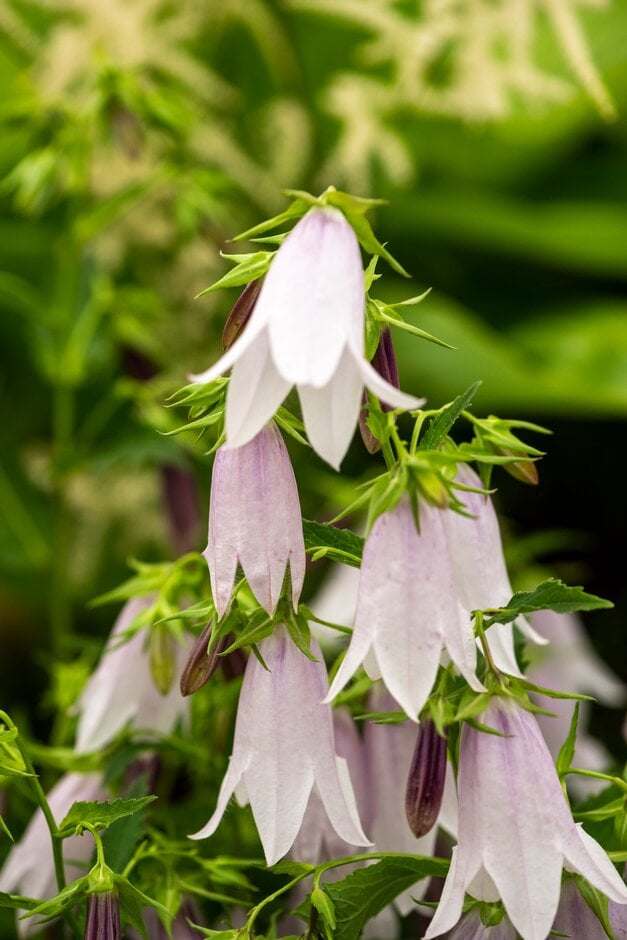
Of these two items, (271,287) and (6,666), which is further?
(6,666)

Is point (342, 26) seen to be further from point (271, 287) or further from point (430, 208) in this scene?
point (271, 287)

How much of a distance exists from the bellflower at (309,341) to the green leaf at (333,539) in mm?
68

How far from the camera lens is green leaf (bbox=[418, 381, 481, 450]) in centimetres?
37

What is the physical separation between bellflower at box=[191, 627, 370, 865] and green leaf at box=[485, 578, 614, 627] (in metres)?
0.06

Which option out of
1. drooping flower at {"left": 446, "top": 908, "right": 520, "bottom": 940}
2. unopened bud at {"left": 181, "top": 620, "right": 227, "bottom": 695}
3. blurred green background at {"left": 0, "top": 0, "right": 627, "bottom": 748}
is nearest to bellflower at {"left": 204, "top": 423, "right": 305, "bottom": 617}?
unopened bud at {"left": 181, "top": 620, "right": 227, "bottom": 695}

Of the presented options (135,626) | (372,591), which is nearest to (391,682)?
(372,591)

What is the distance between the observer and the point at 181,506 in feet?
2.64

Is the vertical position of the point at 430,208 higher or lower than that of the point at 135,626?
higher

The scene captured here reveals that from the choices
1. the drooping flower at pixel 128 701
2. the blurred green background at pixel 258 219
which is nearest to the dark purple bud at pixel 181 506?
the blurred green background at pixel 258 219

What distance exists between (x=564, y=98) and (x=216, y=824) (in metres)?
0.88

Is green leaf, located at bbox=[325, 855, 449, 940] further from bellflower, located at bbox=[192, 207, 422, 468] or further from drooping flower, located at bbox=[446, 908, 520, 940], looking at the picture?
bellflower, located at bbox=[192, 207, 422, 468]

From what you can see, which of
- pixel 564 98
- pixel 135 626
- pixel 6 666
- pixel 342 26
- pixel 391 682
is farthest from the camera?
pixel 342 26

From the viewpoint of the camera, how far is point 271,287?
339mm

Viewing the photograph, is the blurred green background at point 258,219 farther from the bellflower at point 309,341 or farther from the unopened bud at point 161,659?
the bellflower at point 309,341
